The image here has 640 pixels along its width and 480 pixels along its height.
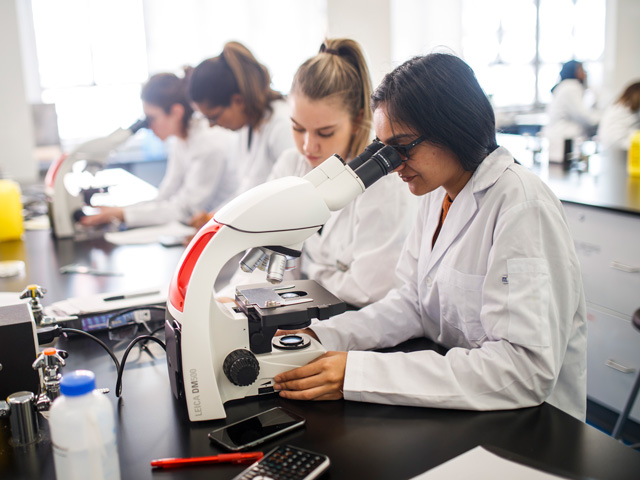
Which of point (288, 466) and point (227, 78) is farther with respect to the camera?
point (227, 78)

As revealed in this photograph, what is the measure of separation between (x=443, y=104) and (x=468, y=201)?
0.21 metres

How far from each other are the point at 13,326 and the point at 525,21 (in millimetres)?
9085

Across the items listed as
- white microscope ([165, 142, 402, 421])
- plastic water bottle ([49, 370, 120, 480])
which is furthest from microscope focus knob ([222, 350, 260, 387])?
plastic water bottle ([49, 370, 120, 480])

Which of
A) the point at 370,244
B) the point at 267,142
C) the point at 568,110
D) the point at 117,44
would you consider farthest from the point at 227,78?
the point at 568,110

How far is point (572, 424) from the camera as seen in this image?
38.8 inches

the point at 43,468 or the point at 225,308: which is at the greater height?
the point at 225,308

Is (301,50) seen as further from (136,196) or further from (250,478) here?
(250,478)

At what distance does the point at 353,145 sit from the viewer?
1791mm

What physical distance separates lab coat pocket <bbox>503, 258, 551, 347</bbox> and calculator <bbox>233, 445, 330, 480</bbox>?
41 cm

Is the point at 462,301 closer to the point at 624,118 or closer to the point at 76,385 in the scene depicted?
the point at 76,385

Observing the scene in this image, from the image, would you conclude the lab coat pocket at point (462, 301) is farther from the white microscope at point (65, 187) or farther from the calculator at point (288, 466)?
the white microscope at point (65, 187)

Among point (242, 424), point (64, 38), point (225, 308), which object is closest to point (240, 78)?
point (225, 308)

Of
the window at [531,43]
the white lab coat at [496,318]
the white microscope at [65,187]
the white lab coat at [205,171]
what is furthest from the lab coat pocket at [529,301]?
the window at [531,43]

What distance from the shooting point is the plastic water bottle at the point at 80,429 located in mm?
717
